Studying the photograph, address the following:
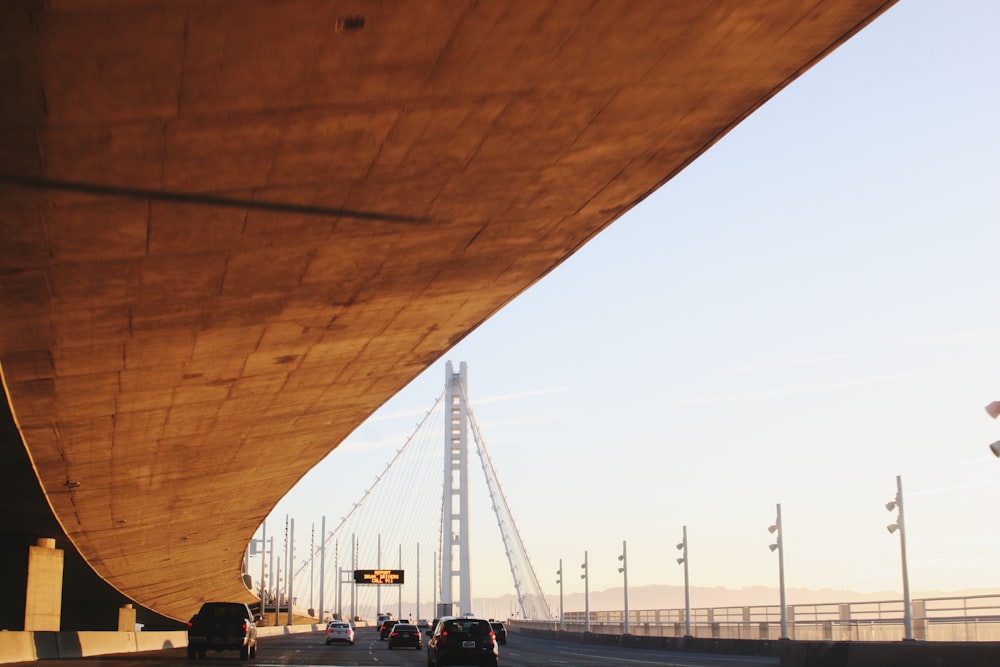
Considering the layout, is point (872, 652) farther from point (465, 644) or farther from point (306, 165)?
point (306, 165)

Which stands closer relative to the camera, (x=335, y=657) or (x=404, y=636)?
(x=335, y=657)

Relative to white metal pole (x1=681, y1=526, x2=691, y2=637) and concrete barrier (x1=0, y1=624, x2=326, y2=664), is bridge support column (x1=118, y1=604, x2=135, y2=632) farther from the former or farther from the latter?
white metal pole (x1=681, y1=526, x2=691, y2=637)

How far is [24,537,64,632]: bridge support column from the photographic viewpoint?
3606 cm

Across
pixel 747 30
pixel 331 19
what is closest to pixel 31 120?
pixel 331 19

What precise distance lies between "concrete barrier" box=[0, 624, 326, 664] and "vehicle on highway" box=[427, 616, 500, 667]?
32.6 feet

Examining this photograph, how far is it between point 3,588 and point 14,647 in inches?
361

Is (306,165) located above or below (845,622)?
above

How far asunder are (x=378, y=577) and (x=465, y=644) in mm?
97575

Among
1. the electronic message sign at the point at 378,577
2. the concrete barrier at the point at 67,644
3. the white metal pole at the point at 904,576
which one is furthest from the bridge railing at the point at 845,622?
the electronic message sign at the point at 378,577

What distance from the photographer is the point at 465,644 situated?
2572cm

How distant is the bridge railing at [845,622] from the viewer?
30.1 meters

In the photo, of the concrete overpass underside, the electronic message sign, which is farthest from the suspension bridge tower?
the concrete overpass underside

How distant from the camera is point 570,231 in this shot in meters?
18.8

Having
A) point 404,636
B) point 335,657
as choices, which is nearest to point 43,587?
point 335,657
